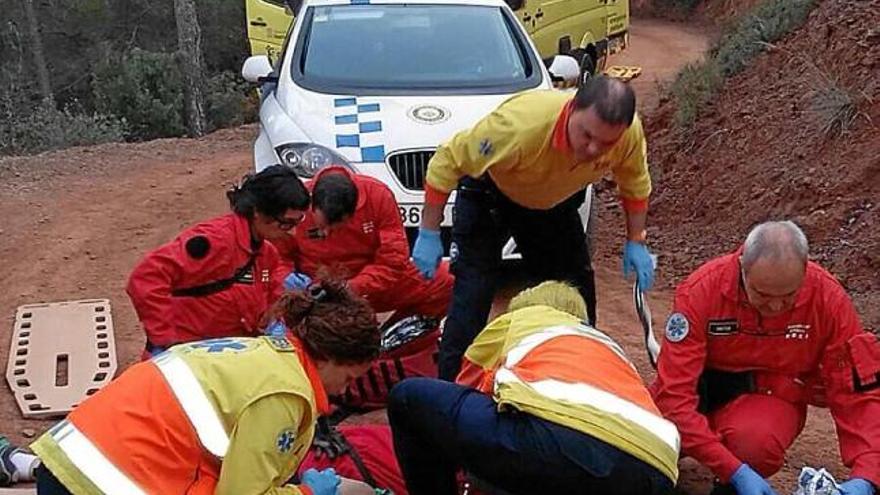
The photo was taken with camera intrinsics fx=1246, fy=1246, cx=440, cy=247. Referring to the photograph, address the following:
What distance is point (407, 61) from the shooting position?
7086 mm

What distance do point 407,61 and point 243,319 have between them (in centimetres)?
291

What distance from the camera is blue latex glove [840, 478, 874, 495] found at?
3625 millimetres

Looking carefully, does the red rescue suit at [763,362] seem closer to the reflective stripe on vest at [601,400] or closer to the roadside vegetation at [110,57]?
the reflective stripe on vest at [601,400]

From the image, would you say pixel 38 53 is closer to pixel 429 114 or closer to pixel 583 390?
pixel 429 114

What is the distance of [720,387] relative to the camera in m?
4.11

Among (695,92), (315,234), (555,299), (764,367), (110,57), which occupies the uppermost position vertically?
(555,299)

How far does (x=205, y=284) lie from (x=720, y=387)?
1.82m

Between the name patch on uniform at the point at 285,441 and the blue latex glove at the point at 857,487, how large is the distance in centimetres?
171

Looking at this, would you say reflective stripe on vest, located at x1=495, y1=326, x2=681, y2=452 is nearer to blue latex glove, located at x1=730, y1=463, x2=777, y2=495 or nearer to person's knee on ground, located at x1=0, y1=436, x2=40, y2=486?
blue latex glove, located at x1=730, y1=463, x2=777, y2=495

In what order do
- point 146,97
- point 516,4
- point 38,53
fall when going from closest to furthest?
point 516,4
point 146,97
point 38,53

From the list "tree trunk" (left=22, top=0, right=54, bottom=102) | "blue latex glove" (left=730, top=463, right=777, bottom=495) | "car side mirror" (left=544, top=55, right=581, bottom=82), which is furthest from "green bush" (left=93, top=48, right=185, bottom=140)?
"blue latex glove" (left=730, top=463, right=777, bottom=495)

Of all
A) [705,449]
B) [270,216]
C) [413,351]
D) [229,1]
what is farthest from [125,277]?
[229,1]

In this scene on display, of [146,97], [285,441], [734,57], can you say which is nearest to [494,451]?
[285,441]

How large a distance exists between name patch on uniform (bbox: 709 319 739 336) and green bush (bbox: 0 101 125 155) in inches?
464
